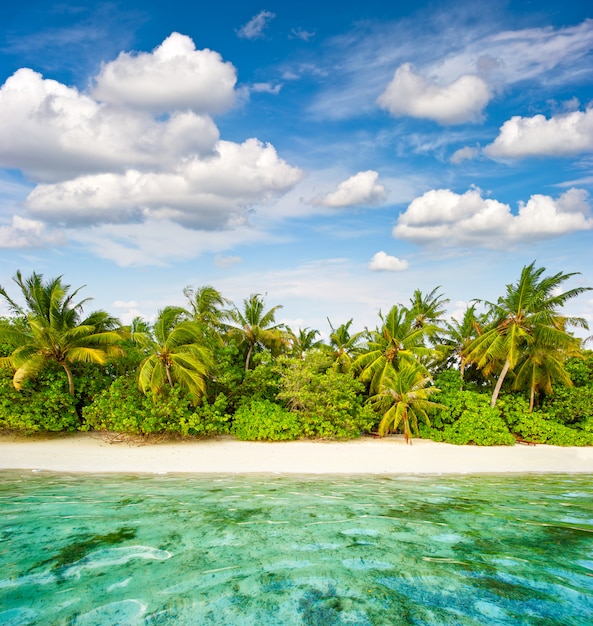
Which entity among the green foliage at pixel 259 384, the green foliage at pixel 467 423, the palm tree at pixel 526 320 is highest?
the palm tree at pixel 526 320

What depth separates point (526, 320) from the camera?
19578mm

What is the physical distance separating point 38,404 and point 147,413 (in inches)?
176

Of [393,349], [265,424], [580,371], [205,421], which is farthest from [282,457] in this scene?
[580,371]

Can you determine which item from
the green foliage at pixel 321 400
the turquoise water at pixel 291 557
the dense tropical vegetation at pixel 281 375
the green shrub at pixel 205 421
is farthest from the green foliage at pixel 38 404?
the green foliage at pixel 321 400

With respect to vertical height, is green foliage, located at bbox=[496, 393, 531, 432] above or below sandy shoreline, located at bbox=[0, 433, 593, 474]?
above

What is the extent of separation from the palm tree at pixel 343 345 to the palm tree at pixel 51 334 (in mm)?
11696

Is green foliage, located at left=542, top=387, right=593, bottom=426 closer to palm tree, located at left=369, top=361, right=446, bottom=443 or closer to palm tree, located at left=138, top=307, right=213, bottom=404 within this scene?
palm tree, located at left=369, top=361, right=446, bottom=443

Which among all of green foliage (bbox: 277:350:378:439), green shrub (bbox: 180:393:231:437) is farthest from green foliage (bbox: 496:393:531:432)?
green shrub (bbox: 180:393:231:437)

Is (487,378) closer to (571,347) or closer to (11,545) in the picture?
(571,347)

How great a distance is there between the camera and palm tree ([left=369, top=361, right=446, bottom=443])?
62.7ft

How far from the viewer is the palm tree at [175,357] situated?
1727cm

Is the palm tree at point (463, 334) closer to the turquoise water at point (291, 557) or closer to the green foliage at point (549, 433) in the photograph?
the green foliage at point (549, 433)

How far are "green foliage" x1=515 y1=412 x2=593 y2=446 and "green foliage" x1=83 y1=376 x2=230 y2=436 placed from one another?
14517 mm

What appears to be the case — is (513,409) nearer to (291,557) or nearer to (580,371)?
(580,371)
